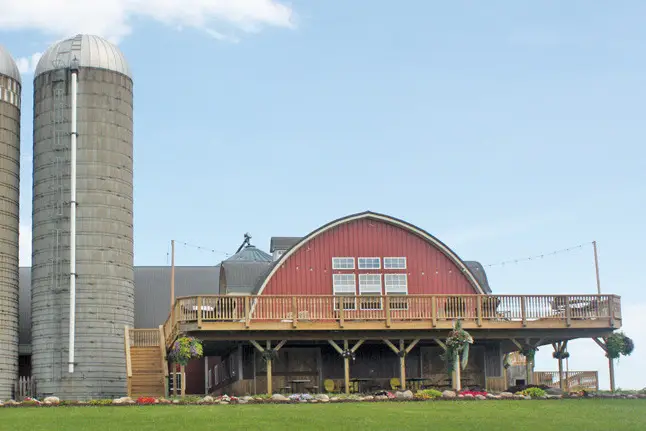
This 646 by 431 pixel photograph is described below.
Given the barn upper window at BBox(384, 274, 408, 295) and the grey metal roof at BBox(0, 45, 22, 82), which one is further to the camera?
the grey metal roof at BBox(0, 45, 22, 82)

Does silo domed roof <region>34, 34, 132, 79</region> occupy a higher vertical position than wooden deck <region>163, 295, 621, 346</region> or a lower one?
higher

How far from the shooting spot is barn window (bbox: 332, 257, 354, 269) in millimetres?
44719

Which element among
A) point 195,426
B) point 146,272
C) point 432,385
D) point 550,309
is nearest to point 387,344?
point 432,385

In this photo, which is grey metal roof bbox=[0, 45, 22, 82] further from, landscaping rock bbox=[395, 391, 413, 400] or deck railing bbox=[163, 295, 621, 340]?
landscaping rock bbox=[395, 391, 413, 400]

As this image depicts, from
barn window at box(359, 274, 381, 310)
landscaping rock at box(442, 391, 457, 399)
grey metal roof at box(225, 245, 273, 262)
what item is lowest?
landscaping rock at box(442, 391, 457, 399)

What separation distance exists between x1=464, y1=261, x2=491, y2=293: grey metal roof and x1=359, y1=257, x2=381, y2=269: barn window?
412 cm

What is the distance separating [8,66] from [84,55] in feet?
12.7

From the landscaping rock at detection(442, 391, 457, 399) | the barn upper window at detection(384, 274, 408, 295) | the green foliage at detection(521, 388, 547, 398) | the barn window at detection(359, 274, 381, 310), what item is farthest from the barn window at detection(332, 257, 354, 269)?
the green foliage at detection(521, 388, 547, 398)

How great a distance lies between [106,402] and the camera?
33781mm

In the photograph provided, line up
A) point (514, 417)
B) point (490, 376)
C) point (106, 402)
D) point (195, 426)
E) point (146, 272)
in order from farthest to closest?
1. point (146, 272)
2. point (490, 376)
3. point (106, 402)
4. point (514, 417)
5. point (195, 426)

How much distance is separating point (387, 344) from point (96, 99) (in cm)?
1891

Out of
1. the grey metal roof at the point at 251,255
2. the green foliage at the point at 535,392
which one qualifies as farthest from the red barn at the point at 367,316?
the grey metal roof at the point at 251,255

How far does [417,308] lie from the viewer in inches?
1618

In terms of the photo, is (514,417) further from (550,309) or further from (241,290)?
(241,290)
